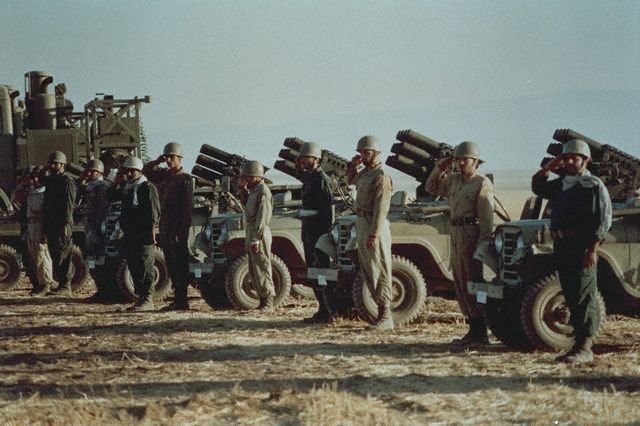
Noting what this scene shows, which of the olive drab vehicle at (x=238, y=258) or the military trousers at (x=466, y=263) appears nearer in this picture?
the military trousers at (x=466, y=263)

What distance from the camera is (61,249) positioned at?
15281 mm

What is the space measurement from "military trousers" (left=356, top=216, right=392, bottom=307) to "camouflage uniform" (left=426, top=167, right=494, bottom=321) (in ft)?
3.71

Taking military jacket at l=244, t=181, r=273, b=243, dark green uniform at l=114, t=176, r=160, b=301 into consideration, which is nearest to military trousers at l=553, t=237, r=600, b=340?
military jacket at l=244, t=181, r=273, b=243

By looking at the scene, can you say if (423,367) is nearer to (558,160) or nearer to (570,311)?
(570,311)

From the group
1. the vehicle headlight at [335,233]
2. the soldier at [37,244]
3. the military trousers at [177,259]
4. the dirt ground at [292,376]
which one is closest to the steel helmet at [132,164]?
the military trousers at [177,259]

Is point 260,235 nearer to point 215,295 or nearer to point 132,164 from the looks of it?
point 215,295

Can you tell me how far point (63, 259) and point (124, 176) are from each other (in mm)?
2123

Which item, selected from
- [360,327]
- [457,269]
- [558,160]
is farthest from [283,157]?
[558,160]

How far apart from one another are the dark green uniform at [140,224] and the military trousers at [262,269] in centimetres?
133

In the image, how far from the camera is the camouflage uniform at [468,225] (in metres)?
9.54

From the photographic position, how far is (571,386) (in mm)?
7301

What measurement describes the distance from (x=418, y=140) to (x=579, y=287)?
5256 millimetres

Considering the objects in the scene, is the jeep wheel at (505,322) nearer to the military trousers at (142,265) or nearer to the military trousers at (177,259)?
the military trousers at (177,259)

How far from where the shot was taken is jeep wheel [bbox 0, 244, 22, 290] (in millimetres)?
17438
